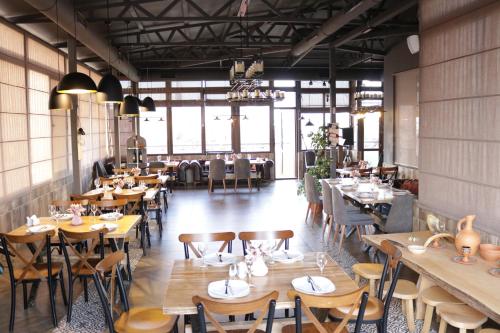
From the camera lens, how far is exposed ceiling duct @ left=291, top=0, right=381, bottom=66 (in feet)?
22.3

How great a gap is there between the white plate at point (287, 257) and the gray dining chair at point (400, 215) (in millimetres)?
2601

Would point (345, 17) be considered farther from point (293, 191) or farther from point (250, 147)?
point (250, 147)

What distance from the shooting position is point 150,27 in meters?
10.5

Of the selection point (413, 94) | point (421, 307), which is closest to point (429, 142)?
point (421, 307)

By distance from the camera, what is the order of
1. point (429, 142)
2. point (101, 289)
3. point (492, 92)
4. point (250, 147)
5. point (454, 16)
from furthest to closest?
1. point (250, 147)
2. point (429, 142)
3. point (454, 16)
4. point (492, 92)
5. point (101, 289)

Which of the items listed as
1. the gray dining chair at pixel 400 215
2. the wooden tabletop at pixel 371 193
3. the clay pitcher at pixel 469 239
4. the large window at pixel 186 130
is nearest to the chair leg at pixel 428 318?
the clay pitcher at pixel 469 239

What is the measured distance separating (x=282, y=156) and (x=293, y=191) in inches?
135

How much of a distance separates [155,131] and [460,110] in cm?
1219

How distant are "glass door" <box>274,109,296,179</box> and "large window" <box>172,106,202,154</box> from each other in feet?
8.88

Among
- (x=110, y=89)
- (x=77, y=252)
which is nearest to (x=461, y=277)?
(x=77, y=252)

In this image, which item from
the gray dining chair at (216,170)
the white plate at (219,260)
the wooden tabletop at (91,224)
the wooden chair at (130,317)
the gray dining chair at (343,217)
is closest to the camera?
the wooden chair at (130,317)

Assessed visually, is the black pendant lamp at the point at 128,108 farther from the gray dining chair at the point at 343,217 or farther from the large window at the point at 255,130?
the large window at the point at 255,130

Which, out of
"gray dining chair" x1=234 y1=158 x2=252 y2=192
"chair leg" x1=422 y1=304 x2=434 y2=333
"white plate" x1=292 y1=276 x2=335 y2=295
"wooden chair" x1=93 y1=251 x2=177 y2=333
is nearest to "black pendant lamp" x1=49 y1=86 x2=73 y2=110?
"wooden chair" x1=93 y1=251 x2=177 y2=333

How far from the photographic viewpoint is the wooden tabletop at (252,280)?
9.37ft
